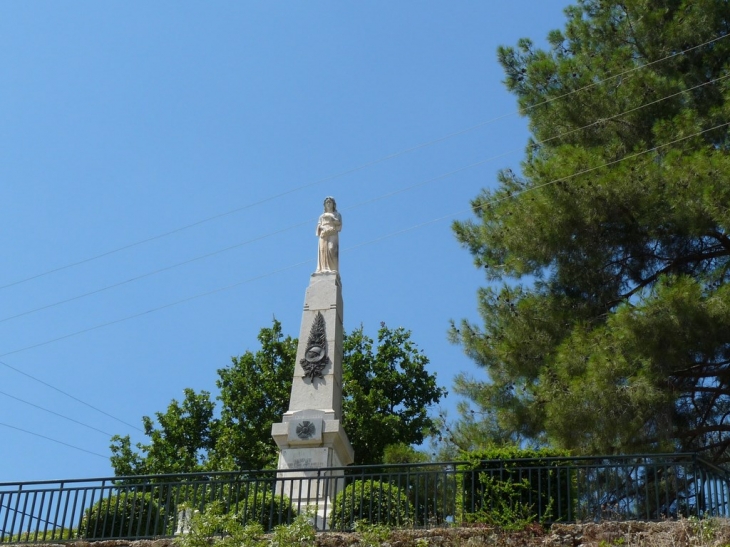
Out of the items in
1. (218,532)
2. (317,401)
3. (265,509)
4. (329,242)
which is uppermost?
(329,242)

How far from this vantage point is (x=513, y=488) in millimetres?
12289

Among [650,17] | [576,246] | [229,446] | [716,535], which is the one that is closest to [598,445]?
[576,246]

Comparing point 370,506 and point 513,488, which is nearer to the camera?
point 513,488

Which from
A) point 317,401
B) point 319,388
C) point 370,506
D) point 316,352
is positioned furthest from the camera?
point 316,352

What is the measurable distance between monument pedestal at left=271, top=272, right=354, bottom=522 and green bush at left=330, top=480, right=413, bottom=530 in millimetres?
2051

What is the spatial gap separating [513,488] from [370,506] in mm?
1782

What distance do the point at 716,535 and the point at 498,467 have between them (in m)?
2.70

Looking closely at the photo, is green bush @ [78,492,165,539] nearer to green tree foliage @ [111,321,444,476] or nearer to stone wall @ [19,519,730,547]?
stone wall @ [19,519,730,547]

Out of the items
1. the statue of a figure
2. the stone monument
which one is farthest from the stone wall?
the statue of a figure

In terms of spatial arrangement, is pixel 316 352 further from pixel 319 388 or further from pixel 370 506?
pixel 370 506

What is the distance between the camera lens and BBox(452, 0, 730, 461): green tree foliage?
52.5ft

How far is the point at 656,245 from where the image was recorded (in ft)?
60.6

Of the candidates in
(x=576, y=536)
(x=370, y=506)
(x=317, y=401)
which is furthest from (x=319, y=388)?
(x=576, y=536)

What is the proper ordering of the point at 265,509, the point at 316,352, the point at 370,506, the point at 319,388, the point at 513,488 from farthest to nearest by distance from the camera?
1. the point at 316,352
2. the point at 319,388
3. the point at 265,509
4. the point at 370,506
5. the point at 513,488
